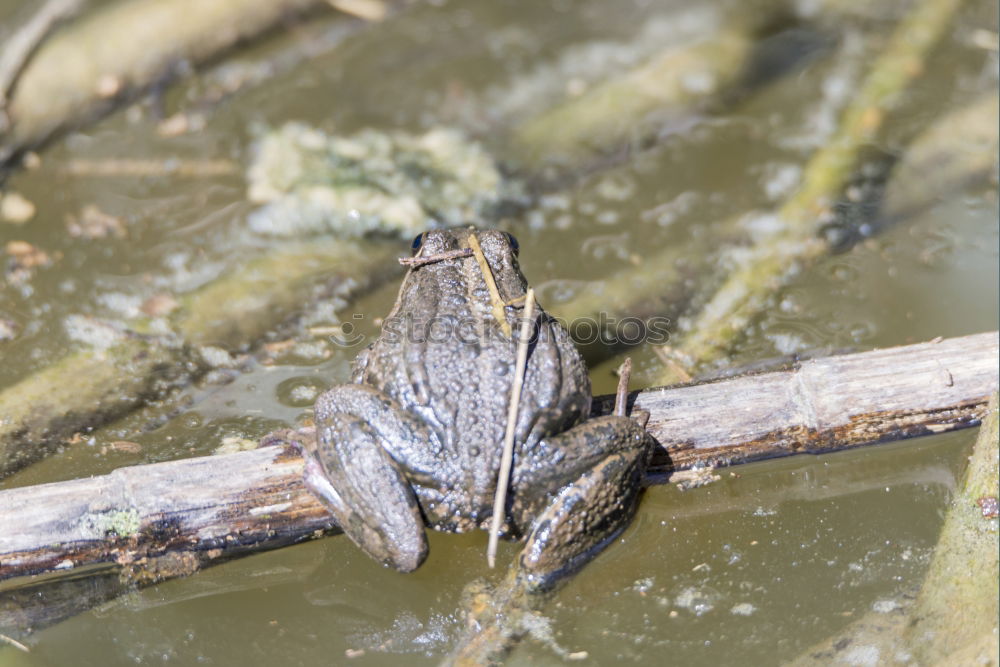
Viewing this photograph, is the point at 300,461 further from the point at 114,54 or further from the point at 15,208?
the point at 114,54

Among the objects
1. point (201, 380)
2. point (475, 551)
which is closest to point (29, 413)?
point (201, 380)

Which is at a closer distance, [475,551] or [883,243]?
[475,551]

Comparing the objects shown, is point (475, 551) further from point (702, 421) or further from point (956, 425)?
point (956, 425)

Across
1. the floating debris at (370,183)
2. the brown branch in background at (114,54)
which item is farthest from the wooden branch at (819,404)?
the brown branch in background at (114,54)

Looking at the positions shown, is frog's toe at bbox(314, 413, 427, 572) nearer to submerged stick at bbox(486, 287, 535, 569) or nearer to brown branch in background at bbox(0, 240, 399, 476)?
submerged stick at bbox(486, 287, 535, 569)

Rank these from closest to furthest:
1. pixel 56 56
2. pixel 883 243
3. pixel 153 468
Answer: pixel 153 468, pixel 883 243, pixel 56 56

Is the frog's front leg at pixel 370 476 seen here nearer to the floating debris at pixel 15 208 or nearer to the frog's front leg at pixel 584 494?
the frog's front leg at pixel 584 494

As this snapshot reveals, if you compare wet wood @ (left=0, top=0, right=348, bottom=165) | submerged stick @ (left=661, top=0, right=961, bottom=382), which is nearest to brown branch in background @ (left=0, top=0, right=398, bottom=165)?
wet wood @ (left=0, top=0, right=348, bottom=165)
